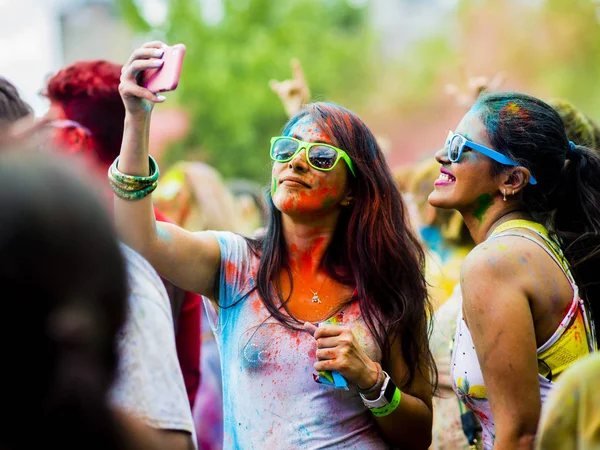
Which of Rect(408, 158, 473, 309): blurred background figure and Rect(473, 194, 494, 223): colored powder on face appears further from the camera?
Rect(408, 158, 473, 309): blurred background figure

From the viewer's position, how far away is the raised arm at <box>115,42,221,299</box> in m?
2.49

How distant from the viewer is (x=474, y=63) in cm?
2778

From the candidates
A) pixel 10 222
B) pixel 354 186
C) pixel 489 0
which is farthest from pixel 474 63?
pixel 10 222

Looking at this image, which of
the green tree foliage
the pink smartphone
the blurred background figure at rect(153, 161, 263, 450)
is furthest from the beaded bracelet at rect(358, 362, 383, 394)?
the green tree foliage

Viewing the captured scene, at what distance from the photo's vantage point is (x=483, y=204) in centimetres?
295

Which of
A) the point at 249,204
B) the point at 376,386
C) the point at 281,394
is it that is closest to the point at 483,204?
the point at 376,386

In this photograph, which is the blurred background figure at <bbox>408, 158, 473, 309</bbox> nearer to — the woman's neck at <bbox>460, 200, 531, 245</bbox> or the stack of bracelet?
the woman's neck at <bbox>460, 200, 531, 245</bbox>

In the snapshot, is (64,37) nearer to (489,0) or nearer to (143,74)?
(489,0)

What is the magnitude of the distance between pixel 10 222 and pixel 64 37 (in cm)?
4236

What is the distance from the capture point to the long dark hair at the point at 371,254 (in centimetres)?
295

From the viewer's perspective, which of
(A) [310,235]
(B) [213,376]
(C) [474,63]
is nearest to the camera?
(A) [310,235]

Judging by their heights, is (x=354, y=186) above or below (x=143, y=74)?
below

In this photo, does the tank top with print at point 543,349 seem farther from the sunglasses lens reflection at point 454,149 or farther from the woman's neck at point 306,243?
the woman's neck at point 306,243

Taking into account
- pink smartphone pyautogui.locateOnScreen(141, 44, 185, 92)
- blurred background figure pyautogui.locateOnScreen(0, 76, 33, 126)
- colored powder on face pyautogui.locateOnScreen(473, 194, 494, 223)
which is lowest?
colored powder on face pyautogui.locateOnScreen(473, 194, 494, 223)
